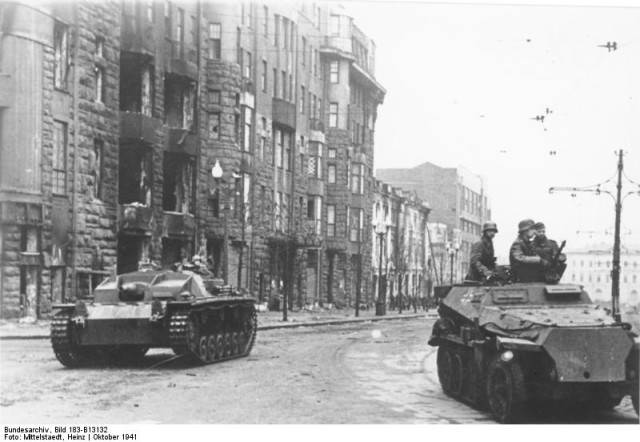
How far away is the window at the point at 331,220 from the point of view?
44875mm

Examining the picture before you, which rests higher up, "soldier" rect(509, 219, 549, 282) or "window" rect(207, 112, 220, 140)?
"window" rect(207, 112, 220, 140)

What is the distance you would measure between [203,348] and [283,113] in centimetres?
2391

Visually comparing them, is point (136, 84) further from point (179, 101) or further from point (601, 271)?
point (601, 271)

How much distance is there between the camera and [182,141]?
35125 millimetres

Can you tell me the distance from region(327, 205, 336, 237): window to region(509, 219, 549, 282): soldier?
99.7 feet

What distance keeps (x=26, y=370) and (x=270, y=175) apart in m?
25.2

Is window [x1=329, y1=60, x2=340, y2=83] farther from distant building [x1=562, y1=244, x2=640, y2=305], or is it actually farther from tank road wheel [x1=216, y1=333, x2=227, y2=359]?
tank road wheel [x1=216, y1=333, x2=227, y2=359]

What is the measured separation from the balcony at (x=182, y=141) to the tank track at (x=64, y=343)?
1698 centimetres

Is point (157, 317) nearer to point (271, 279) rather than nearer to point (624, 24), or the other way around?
point (624, 24)

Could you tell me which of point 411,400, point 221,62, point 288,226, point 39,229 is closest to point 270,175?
point 288,226

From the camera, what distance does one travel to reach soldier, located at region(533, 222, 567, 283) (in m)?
14.2

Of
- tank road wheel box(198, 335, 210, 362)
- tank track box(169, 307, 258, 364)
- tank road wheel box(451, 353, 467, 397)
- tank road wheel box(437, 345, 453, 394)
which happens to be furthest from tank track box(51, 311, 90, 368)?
tank road wheel box(451, 353, 467, 397)

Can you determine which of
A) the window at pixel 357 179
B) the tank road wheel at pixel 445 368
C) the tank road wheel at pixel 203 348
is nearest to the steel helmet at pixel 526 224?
the tank road wheel at pixel 445 368

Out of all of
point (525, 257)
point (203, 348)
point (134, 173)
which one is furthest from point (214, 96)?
point (525, 257)
